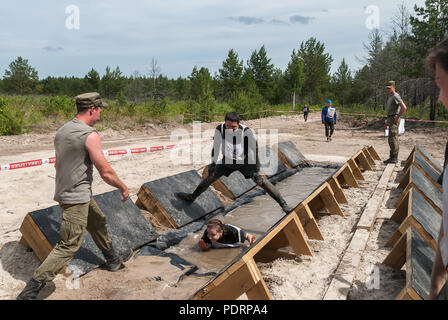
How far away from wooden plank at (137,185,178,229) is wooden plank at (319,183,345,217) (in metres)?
2.52

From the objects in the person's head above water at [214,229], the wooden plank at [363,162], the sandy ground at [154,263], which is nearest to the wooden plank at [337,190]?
the sandy ground at [154,263]

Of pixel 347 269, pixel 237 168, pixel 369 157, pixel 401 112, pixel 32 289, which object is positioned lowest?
pixel 347 269

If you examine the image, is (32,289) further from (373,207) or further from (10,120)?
(10,120)

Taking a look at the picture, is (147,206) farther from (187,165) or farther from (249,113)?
(249,113)

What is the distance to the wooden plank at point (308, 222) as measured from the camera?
4598mm

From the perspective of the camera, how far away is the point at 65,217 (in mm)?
3219

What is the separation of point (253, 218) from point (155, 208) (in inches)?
66.8

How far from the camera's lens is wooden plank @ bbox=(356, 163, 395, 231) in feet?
16.7

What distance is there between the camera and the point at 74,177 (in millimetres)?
3215

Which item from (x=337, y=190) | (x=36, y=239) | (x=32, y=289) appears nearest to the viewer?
(x=32, y=289)

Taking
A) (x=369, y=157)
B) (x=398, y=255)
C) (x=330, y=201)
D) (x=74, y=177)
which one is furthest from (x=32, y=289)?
(x=369, y=157)

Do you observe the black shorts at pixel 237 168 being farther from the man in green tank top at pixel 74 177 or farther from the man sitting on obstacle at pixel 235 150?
the man in green tank top at pixel 74 177

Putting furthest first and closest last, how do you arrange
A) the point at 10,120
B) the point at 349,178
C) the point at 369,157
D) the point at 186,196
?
1. the point at 10,120
2. the point at 369,157
3. the point at 349,178
4. the point at 186,196
